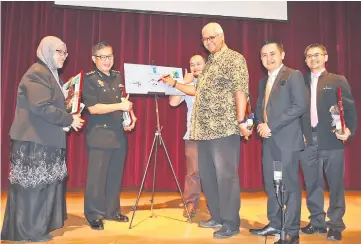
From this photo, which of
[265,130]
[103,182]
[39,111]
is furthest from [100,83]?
[265,130]

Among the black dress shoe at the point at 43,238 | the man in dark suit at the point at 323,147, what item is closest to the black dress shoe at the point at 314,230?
the man in dark suit at the point at 323,147

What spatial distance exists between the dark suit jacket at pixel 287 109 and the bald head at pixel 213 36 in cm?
56

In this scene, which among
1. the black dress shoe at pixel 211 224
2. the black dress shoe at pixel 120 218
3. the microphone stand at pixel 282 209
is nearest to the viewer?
the microphone stand at pixel 282 209

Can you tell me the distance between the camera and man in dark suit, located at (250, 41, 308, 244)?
8.11 ft

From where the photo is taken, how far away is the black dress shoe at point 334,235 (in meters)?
2.57

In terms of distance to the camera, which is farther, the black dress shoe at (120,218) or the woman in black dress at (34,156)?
the black dress shoe at (120,218)

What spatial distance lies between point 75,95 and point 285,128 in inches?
66.0

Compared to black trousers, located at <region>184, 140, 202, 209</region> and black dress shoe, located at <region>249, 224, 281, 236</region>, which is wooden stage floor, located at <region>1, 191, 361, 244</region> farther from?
black trousers, located at <region>184, 140, 202, 209</region>

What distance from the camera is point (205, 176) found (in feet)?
9.32

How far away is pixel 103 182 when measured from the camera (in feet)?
9.94

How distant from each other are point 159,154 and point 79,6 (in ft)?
7.96

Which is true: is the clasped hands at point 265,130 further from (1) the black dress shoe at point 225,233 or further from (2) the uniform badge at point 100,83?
(2) the uniform badge at point 100,83

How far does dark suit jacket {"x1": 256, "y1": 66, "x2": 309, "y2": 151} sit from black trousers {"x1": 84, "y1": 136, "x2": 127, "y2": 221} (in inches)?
57.1

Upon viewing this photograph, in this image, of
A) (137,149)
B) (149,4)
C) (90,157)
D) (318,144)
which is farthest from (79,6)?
(318,144)
